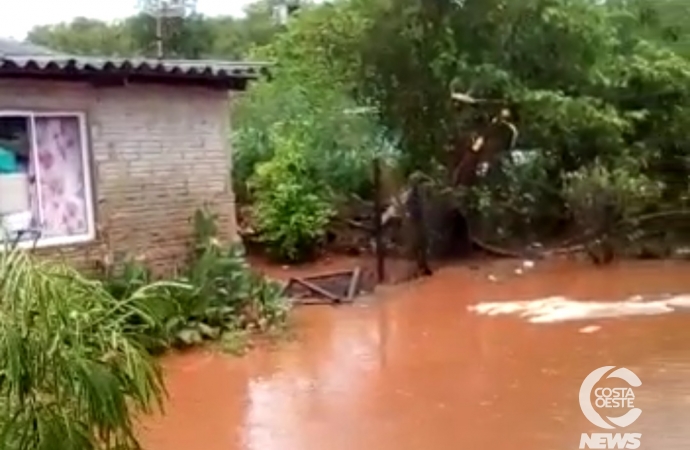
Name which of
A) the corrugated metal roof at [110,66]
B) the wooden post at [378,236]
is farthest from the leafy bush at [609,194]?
the corrugated metal roof at [110,66]

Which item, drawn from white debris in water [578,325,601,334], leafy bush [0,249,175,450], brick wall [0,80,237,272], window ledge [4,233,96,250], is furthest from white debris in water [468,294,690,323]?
leafy bush [0,249,175,450]

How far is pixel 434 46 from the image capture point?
641 inches

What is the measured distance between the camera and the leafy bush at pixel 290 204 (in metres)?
15.6

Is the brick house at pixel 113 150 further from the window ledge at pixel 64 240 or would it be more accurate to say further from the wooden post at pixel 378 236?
the wooden post at pixel 378 236

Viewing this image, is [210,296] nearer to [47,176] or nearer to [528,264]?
[47,176]

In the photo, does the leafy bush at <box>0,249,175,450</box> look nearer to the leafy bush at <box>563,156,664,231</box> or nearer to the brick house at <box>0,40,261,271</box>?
the brick house at <box>0,40,261,271</box>

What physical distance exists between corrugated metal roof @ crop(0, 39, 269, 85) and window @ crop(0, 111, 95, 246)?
2.07 feet

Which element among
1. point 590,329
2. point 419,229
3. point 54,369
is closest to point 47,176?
point 590,329

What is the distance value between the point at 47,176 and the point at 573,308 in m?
5.38

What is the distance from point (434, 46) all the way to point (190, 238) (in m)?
5.94

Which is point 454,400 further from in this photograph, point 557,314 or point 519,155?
point 519,155

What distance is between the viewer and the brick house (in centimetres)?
1034

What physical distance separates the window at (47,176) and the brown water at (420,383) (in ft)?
6.40

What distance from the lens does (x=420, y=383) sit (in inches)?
331
